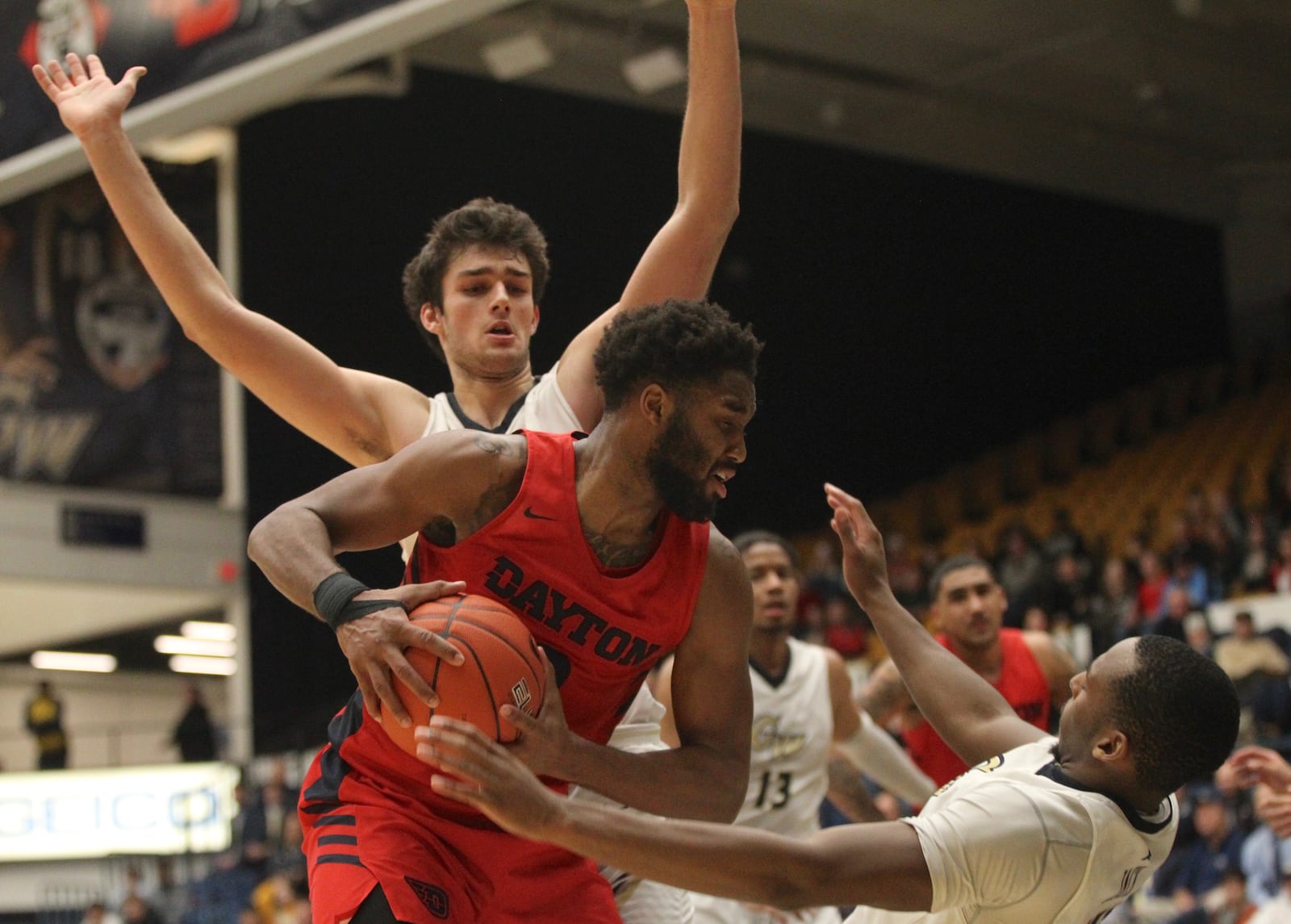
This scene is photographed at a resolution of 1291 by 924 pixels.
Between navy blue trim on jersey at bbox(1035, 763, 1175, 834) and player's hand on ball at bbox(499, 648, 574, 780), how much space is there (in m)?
0.97

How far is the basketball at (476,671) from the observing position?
119 inches

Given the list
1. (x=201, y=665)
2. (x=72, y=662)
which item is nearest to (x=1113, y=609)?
(x=201, y=665)

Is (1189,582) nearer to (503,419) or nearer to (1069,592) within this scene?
(1069,592)

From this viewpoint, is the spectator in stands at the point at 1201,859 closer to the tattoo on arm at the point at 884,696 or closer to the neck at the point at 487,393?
the tattoo on arm at the point at 884,696

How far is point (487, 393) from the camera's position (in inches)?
157

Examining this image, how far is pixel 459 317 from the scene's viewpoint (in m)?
3.93

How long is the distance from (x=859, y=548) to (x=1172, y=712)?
1.01m

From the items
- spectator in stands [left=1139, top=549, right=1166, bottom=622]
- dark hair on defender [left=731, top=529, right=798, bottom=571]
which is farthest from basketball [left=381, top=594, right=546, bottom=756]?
spectator in stands [left=1139, top=549, right=1166, bottom=622]

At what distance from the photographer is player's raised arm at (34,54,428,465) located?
12.8 ft

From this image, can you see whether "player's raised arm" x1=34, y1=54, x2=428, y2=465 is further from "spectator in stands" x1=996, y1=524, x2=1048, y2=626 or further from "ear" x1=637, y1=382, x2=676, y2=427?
"spectator in stands" x1=996, y1=524, x2=1048, y2=626

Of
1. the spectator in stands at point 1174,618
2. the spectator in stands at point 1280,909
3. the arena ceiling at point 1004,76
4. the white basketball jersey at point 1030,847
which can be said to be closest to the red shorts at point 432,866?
the white basketball jersey at point 1030,847

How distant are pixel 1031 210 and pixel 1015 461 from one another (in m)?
3.68

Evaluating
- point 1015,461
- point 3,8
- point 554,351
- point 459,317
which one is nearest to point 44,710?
point 554,351

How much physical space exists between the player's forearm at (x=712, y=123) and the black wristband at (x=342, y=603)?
132cm
